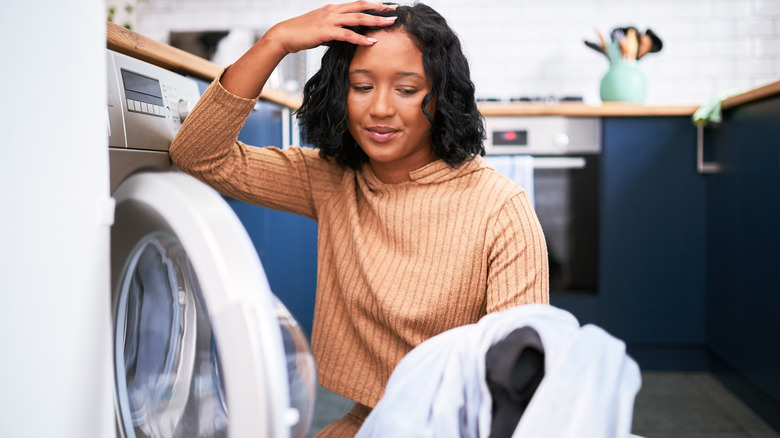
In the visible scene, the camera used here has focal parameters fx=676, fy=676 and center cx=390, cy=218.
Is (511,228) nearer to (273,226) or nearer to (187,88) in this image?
(187,88)

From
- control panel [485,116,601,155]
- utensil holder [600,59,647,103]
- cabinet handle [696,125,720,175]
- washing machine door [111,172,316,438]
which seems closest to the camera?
washing machine door [111,172,316,438]

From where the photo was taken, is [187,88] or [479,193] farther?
[187,88]

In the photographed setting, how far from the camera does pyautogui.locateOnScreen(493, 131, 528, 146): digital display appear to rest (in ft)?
8.63

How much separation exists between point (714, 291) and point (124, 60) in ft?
7.15

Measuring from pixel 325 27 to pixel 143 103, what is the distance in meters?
0.28

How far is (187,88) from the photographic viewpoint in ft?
3.68

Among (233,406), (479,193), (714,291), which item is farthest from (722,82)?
(233,406)

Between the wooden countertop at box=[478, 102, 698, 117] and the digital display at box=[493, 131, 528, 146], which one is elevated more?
the wooden countertop at box=[478, 102, 698, 117]

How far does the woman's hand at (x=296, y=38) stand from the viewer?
93 centimetres

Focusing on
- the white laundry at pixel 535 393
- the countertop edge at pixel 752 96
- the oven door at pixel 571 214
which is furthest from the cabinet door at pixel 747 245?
the white laundry at pixel 535 393

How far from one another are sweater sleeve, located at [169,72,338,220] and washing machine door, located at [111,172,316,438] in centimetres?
21

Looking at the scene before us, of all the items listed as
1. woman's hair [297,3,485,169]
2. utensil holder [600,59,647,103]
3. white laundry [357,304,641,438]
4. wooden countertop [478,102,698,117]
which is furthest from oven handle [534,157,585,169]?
white laundry [357,304,641,438]

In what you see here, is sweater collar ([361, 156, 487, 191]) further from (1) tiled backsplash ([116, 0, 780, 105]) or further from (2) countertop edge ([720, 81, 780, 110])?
(1) tiled backsplash ([116, 0, 780, 105])

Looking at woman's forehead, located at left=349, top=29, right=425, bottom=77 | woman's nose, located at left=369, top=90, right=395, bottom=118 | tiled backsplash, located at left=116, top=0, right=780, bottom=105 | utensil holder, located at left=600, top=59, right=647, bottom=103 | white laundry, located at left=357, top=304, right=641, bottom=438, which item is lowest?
white laundry, located at left=357, top=304, right=641, bottom=438
